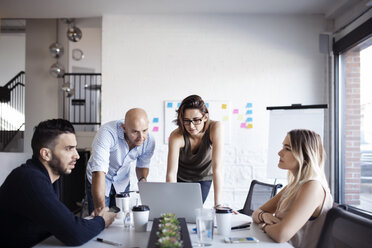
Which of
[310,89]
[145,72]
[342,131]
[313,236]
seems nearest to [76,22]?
[145,72]

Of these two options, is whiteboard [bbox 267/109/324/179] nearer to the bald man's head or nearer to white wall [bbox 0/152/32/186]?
the bald man's head

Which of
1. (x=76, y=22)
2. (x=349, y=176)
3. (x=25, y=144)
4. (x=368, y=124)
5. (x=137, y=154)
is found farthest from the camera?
(x=25, y=144)

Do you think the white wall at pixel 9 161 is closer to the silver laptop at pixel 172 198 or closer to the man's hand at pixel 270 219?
the silver laptop at pixel 172 198

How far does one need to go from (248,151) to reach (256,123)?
356mm

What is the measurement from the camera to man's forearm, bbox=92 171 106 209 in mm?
2090

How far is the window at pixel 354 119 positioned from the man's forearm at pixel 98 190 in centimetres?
288

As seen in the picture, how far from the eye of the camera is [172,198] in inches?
67.4

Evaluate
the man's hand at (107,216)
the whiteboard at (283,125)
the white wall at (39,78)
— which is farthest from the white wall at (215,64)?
the white wall at (39,78)

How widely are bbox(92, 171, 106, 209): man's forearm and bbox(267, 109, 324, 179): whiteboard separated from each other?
2.19 meters

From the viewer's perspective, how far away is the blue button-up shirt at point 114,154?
7.38 ft

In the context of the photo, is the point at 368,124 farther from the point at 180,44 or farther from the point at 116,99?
the point at 116,99

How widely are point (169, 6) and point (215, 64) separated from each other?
88 cm

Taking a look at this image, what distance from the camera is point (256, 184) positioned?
265 cm

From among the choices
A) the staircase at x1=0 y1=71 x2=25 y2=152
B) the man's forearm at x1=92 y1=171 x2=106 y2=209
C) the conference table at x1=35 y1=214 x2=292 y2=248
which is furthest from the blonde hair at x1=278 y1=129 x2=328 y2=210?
the staircase at x1=0 y1=71 x2=25 y2=152
